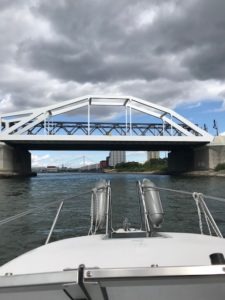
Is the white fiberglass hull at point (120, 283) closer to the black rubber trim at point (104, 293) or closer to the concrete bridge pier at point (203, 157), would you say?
the black rubber trim at point (104, 293)

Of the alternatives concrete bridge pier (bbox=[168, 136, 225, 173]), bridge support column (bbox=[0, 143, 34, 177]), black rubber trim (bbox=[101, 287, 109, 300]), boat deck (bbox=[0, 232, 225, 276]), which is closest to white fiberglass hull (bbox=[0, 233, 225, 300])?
black rubber trim (bbox=[101, 287, 109, 300])

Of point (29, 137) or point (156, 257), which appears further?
point (29, 137)

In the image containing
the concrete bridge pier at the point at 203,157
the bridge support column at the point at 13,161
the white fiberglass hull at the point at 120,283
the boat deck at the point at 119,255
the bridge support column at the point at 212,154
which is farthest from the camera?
the concrete bridge pier at the point at 203,157

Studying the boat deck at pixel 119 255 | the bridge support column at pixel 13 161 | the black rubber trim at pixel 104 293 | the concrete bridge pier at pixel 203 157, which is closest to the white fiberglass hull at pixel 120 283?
the black rubber trim at pixel 104 293

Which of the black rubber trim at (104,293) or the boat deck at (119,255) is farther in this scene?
the boat deck at (119,255)

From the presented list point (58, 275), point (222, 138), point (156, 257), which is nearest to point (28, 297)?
point (58, 275)

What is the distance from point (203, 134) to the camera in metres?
96.1

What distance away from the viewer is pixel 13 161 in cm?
9544

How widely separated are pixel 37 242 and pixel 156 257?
905 cm

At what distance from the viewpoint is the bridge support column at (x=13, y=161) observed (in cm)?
8606

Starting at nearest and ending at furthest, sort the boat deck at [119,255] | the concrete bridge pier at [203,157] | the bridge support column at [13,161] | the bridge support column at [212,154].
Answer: the boat deck at [119,255]
the bridge support column at [13,161]
the bridge support column at [212,154]
the concrete bridge pier at [203,157]

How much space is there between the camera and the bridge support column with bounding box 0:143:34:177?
86.1 metres

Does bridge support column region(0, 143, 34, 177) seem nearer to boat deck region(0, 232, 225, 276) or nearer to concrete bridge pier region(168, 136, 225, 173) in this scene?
concrete bridge pier region(168, 136, 225, 173)

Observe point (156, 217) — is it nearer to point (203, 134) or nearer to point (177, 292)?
point (177, 292)
